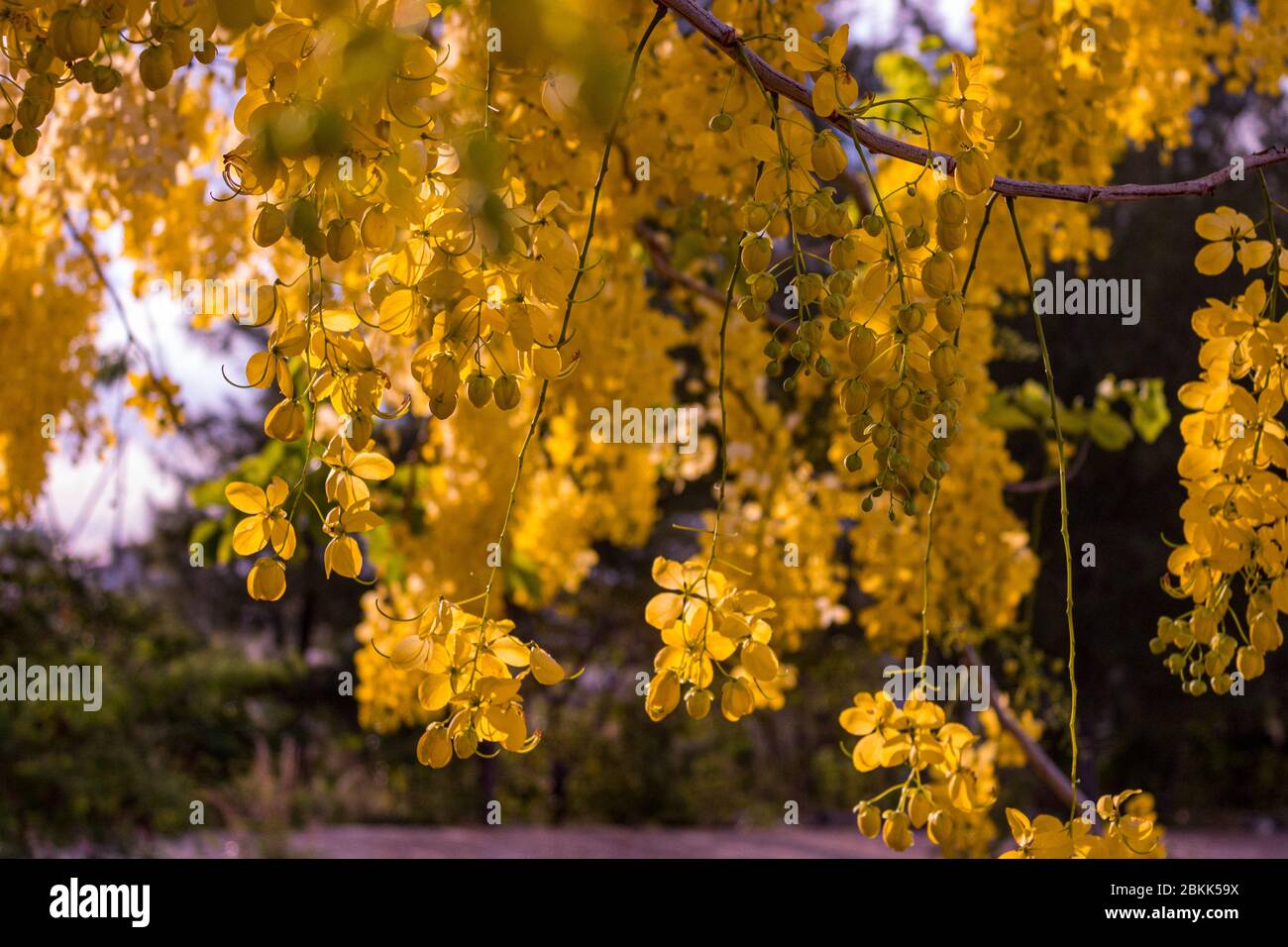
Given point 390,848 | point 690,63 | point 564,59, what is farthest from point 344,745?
point 564,59

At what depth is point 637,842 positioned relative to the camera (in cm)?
646

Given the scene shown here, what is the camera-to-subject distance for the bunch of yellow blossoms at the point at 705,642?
2.42ft

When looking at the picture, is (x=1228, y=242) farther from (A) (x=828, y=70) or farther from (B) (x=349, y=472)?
(B) (x=349, y=472)

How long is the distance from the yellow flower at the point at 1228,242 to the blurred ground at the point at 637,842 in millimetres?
4907

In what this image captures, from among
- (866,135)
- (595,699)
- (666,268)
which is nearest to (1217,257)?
(866,135)

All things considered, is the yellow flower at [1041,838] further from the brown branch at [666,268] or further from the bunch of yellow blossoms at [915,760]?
the brown branch at [666,268]

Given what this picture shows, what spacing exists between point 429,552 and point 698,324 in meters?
0.91

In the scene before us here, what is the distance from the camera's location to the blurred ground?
5.95 meters

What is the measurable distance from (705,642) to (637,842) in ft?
19.7

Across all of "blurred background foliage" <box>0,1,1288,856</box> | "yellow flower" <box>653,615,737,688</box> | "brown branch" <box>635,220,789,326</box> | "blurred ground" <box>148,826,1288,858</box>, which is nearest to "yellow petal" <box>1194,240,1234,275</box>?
"yellow flower" <box>653,615,737,688</box>

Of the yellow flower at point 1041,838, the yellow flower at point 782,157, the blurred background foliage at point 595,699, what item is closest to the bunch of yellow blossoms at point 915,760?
the yellow flower at point 1041,838

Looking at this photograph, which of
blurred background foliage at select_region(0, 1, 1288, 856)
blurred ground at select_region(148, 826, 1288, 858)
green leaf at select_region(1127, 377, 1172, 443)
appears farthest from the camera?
blurred ground at select_region(148, 826, 1288, 858)

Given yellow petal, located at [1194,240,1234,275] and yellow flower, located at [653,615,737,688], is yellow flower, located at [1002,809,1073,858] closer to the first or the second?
yellow flower, located at [653,615,737,688]
